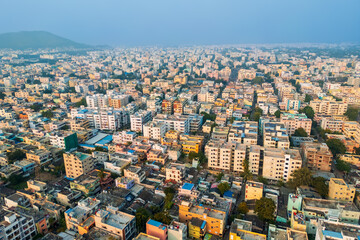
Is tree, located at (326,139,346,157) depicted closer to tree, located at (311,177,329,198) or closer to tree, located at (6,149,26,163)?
tree, located at (311,177,329,198)

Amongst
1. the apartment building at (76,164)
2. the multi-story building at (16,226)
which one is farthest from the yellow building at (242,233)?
the apartment building at (76,164)

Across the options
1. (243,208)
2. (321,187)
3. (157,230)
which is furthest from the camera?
(321,187)

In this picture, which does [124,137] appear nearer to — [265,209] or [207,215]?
[207,215]

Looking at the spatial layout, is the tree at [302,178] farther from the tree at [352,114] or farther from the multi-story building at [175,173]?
the tree at [352,114]

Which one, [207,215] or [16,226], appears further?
[207,215]

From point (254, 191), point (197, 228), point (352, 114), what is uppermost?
point (352, 114)

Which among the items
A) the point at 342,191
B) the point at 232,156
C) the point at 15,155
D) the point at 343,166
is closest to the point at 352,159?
the point at 343,166

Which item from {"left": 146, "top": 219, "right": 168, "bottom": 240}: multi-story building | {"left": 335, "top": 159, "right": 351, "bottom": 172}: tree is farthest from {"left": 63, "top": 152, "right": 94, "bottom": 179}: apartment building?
{"left": 335, "top": 159, "right": 351, "bottom": 172}: tree
